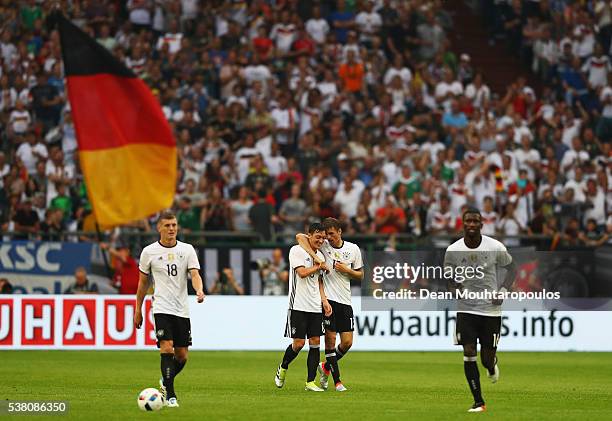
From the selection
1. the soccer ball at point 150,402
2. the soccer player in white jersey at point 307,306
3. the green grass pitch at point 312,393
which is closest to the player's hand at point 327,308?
the soccer player in white jersey at point 307,306

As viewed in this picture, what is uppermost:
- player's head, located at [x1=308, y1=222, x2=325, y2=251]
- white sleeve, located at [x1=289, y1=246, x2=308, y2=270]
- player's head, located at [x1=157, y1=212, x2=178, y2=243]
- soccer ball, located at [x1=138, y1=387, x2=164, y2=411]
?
player's head, located at [x1=157, y1=212, x2=178, y2=243]

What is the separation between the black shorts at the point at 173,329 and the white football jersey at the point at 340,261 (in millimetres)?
3293

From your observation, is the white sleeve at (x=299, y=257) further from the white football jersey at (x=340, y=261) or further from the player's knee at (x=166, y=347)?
the player's knee at (x=166, y=347)

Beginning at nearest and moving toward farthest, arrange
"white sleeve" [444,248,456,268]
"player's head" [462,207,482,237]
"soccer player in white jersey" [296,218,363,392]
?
1. "player's head" [462,207,482,237]
2. "white sleeve" [444,248,456,268]
3. "soccer player in white jersey" [296,218,363,392]

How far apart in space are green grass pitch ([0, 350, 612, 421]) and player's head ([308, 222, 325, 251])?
6.42 ft

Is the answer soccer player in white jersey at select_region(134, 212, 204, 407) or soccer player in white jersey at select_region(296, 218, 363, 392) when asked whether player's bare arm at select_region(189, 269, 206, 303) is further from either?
soccer player in white jersey at select_region(296, 218, 363, 392)

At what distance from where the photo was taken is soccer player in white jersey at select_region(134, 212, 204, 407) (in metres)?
16.0

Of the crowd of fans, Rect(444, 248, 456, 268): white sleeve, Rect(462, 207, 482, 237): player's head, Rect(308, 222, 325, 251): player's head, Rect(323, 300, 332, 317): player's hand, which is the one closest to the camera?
Rect(462, 207, 482, 237): player's head

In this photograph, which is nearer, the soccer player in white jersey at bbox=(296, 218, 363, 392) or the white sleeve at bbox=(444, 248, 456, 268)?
the white sleeve at bbox=(444, 248, 456, 268)

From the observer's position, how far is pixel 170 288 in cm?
1608

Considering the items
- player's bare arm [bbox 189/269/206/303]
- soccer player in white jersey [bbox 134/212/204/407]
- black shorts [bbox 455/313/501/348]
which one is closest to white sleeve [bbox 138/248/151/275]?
soccer player in white jersey [bbox 134/212/204/407]

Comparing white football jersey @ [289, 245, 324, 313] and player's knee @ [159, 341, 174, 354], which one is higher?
white football jersey @ [289, 245, 324, 313]

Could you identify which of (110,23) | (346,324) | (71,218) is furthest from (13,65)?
(346,324)

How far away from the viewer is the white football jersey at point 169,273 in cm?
1606
